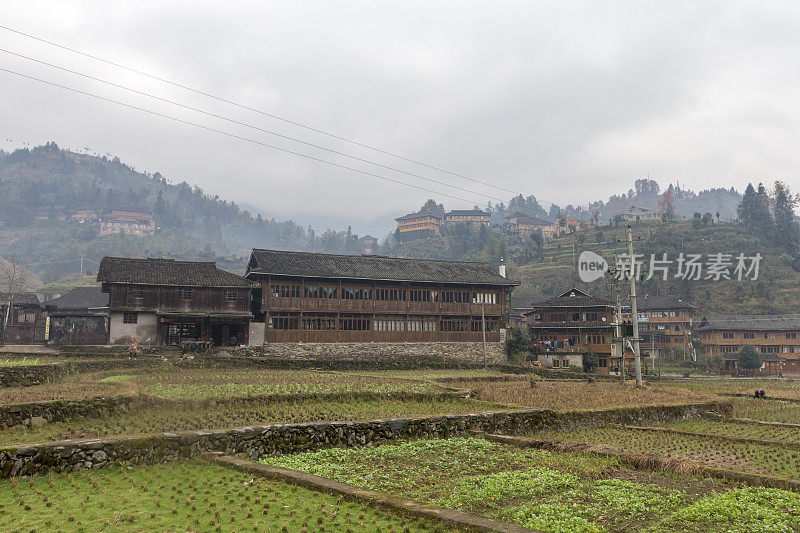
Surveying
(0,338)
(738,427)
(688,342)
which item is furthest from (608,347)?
(0,338)

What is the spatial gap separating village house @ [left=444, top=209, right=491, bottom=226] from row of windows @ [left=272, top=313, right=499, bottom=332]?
353 feet

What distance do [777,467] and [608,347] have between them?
44.8 metres

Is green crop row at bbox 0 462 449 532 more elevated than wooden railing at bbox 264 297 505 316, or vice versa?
wooden railing at bbox 264 297 505 316

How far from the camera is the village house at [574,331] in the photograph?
56.1 metres

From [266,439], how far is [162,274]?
113ft

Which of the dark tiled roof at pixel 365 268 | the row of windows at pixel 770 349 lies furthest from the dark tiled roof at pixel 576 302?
the row of windows at pixel 770 349

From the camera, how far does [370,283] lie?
165ft

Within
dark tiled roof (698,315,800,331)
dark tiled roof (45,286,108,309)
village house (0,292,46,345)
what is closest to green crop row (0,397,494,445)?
village house (0,292,46,345)

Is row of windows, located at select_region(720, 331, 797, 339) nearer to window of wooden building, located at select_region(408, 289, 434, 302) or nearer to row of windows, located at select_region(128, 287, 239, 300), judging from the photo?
window of wooden building, located at select_region(408, 289, 434, 302)

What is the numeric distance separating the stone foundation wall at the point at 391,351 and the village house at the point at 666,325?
Result: 29172 millimetres

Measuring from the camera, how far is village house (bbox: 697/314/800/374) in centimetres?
6656

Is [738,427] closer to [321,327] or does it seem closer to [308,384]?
[308,384]

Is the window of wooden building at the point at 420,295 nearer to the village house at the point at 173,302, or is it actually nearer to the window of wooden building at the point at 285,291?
the window of wooden building at the point at 285,291

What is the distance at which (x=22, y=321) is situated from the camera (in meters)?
58.9
